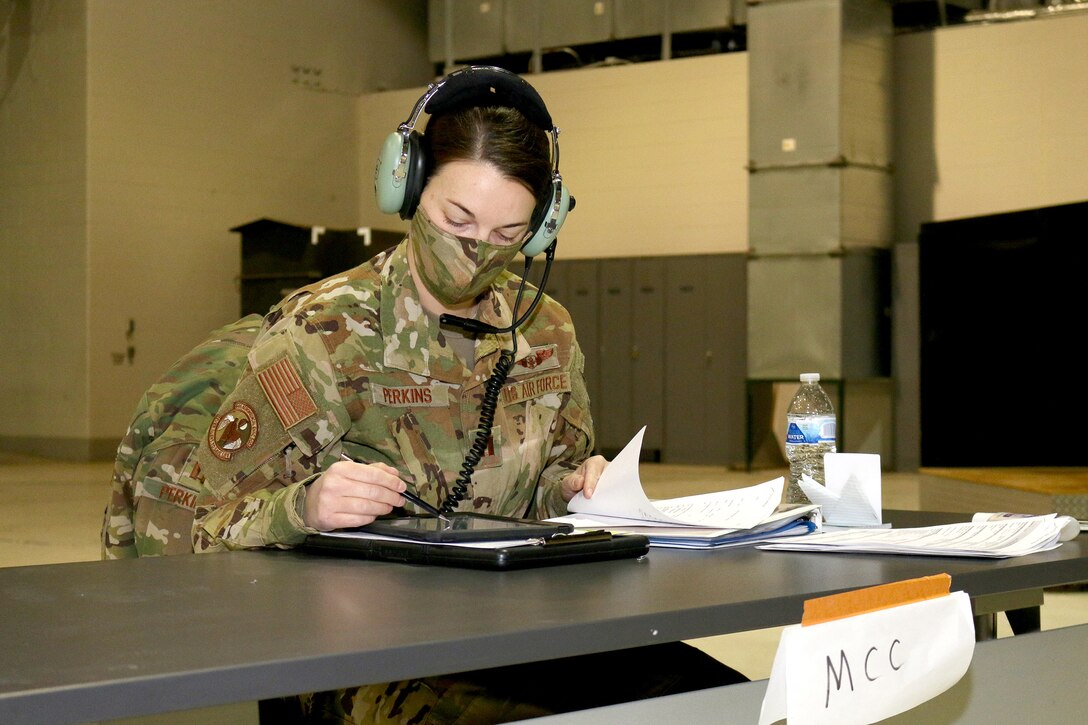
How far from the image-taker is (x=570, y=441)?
6.28ft

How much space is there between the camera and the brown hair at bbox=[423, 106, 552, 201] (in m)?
1.72

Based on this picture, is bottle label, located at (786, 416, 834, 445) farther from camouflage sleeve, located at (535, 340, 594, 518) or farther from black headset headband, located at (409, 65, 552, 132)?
black headset headband, located at (409, 65, 552, 132)

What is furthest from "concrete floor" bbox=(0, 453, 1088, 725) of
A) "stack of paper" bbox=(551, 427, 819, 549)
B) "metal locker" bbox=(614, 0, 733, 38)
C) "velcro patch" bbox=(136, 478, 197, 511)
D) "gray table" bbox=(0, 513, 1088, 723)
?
"metal locker" bbox=(614, 0, 733, 38)

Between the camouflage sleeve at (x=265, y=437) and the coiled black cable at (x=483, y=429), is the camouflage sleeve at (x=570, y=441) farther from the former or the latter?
the camouflage sleeve at (x=265, y=437)

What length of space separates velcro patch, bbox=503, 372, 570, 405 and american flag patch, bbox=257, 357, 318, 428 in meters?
0.34

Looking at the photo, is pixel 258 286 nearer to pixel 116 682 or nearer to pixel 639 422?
pixel 639 422

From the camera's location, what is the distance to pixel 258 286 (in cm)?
1093

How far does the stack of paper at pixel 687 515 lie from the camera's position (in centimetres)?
137

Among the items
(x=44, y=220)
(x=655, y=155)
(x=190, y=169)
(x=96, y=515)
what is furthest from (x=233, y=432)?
(x=190, y=169)

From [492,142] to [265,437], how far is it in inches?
19.9

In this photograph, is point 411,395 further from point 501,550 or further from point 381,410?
point 501,550

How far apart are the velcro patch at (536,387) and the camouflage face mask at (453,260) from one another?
0.16 m

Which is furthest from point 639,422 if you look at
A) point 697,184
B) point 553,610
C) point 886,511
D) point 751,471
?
point 553,610

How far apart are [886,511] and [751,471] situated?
26.7ft
